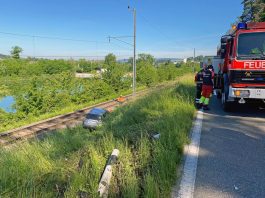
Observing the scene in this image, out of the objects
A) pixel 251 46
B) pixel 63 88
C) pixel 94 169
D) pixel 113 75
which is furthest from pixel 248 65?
pixel 113 75

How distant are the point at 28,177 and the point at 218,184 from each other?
253 cm

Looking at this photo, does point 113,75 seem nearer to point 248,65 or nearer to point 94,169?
point 248,65

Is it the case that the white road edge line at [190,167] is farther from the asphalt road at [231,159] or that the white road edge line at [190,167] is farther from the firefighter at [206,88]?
the firefighter at [206,88]

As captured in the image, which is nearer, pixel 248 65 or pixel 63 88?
pixel 248 65

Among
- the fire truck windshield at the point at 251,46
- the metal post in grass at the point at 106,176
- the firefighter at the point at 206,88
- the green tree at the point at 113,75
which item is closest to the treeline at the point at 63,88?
the green tree at the point at 113,75

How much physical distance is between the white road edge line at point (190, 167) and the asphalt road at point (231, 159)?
68mm

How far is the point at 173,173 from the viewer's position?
3475 mm

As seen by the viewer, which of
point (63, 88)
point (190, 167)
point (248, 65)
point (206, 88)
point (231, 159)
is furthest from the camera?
point (63, 88)

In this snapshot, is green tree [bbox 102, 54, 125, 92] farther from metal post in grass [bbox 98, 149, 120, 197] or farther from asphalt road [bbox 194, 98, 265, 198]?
metal post in grass [bbox 98, 149, 120, 197]

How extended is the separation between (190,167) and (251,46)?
524 centimetres

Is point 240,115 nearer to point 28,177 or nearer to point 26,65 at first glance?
point 28,177

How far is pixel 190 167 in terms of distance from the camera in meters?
3.86

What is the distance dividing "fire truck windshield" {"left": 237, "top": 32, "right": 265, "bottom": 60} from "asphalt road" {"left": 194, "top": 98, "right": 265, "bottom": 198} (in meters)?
1.89

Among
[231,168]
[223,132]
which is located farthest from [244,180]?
[223,132]
